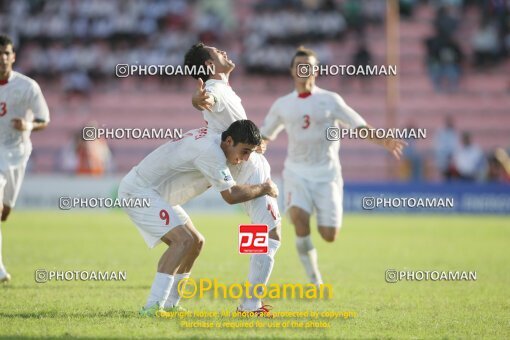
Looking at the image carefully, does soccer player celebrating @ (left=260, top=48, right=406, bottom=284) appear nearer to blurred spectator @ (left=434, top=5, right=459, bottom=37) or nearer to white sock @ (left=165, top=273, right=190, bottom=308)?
white sock @ (left=165, top=273, right=190, bottom=308)

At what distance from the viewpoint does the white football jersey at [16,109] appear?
11312 mm

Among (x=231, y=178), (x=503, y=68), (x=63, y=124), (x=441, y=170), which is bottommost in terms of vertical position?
(x=231, y=178)

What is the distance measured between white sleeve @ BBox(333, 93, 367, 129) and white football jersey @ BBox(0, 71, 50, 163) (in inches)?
150

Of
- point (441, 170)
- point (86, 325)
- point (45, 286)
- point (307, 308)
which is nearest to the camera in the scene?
point (86, 325)

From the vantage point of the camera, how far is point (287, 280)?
12.2 m

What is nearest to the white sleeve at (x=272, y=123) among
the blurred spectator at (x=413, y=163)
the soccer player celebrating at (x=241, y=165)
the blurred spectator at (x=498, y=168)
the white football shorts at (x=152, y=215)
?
the soccer player celebrating at (x=241, y=165)

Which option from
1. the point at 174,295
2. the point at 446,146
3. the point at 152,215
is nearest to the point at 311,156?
the point at 174,295

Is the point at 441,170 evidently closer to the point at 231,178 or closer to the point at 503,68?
the point at 503,68

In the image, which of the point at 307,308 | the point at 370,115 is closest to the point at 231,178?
the point at 307,308

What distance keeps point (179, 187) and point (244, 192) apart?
88 cm

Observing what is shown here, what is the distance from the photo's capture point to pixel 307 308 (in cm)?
946

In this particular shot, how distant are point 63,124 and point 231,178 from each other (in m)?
25.4

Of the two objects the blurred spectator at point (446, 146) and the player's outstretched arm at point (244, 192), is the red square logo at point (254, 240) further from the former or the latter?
the blurred spectator at point (446, 146)

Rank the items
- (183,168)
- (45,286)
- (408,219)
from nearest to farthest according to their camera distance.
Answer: (183,168) → (45,286) → (408,219)
